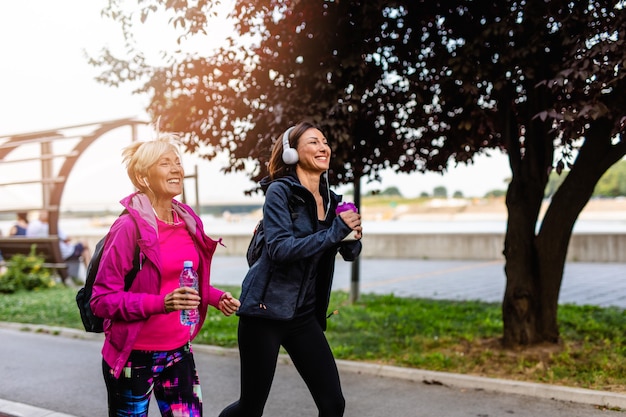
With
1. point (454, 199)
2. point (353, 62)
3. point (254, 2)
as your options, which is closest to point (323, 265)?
point (353, 62)

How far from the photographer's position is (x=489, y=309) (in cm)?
968

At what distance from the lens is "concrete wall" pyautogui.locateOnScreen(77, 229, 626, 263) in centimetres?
1748

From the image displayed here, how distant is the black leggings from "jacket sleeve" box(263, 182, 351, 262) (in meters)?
0.37

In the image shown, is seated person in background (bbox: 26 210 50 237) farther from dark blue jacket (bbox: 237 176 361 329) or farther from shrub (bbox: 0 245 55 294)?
dark blue jacket (bbox: 237 176 361 329)

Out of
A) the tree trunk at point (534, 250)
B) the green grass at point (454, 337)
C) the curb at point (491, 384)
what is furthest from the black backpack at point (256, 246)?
the tree trunk at point (534, 250)

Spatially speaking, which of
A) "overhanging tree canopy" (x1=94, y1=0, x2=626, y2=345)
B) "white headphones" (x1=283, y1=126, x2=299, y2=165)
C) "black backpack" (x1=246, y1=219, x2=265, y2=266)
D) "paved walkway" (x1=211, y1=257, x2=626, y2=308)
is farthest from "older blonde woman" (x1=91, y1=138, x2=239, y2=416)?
"paved walkway" (x1=211, y1=257, x2=626, y2=308)

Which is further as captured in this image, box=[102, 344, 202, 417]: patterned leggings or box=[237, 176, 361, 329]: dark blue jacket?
box=[237, 176, 361, 329]: dark blue jacket

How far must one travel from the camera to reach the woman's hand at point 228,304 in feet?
10.1

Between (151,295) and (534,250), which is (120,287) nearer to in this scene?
(151,295)

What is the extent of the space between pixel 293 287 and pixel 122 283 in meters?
0.78

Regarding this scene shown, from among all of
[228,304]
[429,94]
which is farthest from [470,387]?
[228,304]

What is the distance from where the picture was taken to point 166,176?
2.98 metres

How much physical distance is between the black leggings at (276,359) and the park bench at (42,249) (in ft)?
39.1

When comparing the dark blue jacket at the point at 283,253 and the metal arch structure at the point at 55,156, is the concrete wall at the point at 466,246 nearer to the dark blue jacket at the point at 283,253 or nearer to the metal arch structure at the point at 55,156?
the metal arch structure at the point at 55,156
